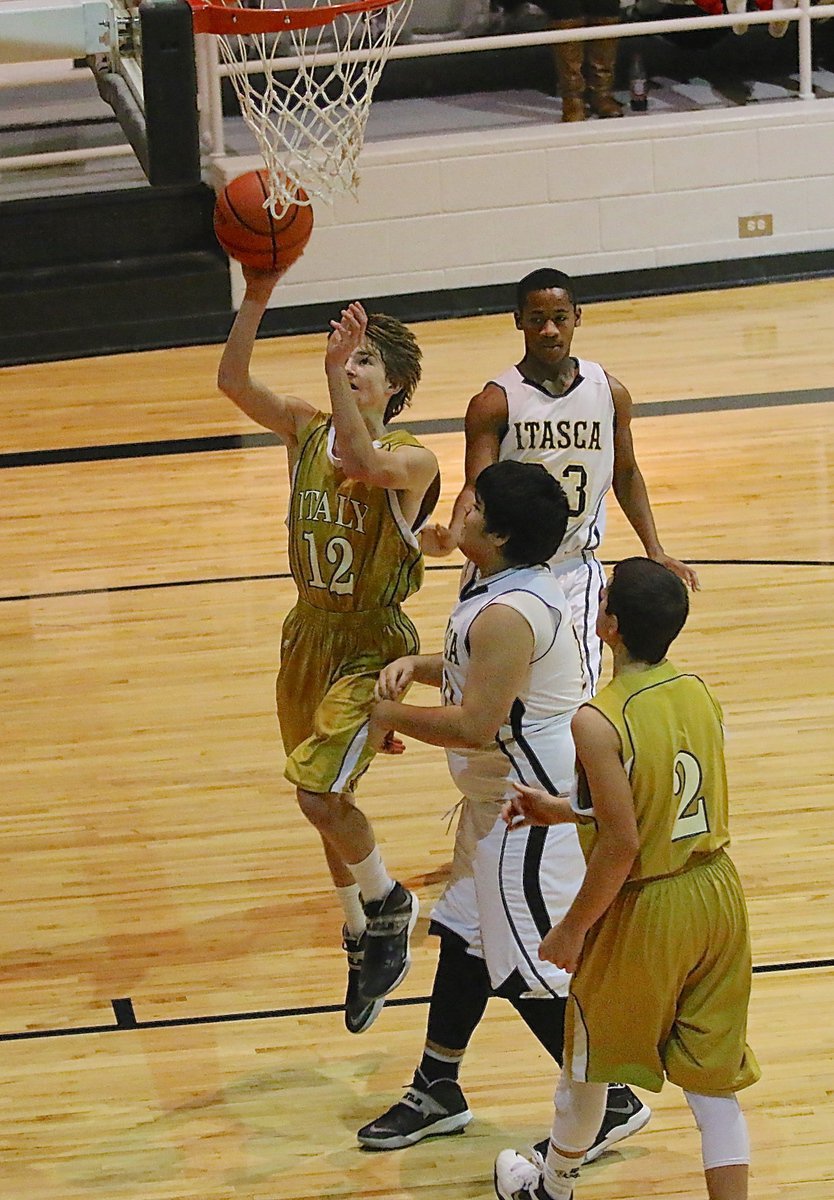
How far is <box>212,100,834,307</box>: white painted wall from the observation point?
1061 cm

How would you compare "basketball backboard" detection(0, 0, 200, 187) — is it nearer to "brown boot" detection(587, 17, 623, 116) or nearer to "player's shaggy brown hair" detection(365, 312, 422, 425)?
"player's shaggy brown hair" detection(365, 312, 422, 425)

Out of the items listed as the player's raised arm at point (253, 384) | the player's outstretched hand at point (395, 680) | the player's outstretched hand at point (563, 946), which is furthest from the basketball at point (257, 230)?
the player's outstretched hand at point (563, 946)

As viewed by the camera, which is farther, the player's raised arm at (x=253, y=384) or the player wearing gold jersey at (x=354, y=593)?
the player's raised arm at (x=253, y=384)

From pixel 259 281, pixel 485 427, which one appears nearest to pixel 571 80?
pixel 485 427

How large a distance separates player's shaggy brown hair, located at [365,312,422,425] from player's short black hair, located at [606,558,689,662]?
1032mm

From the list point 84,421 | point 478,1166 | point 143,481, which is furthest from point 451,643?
point 84,421

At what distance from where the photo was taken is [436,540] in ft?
13.3

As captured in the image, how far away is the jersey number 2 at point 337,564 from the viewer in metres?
3.87

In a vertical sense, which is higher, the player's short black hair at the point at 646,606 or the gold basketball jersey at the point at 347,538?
the player's short black hair at the point at 646,606

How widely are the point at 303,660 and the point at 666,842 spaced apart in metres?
1.27

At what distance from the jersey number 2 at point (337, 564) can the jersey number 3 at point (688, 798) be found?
1.16 metres

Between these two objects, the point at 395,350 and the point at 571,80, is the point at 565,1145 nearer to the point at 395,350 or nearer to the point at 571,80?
the point at 395,350

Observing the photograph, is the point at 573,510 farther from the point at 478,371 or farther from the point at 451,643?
the point at 478,371

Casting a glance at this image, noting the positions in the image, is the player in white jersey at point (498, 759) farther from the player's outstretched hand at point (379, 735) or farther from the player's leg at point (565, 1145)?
the player's leg at point (565, 1145)
